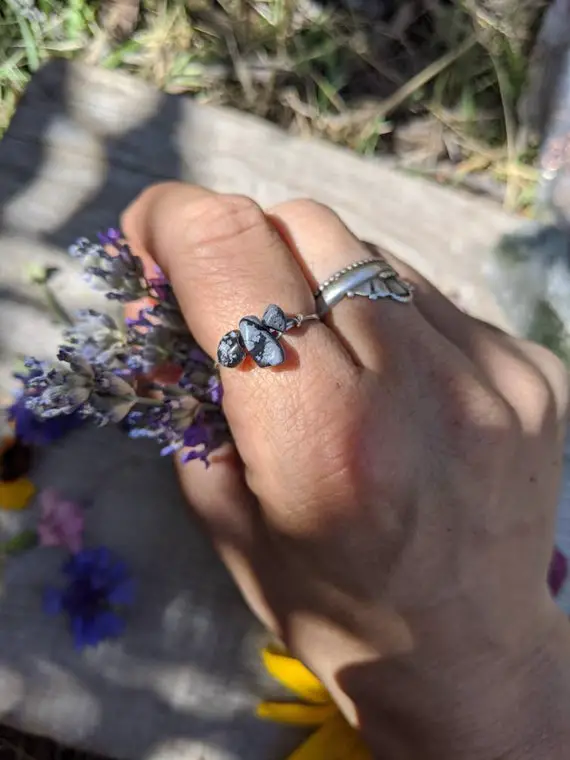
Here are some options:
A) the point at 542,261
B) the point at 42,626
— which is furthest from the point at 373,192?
the point at 42,626

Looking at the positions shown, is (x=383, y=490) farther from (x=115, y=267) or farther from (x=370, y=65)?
(x=370, y=65)

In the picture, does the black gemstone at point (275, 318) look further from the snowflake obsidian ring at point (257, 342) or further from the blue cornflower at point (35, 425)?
the blue cornflower at point (35, 425)

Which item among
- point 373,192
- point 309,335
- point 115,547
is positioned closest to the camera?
point 309,335

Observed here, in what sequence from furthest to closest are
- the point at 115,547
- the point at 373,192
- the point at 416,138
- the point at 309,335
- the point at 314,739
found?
the point at 416,138
the point at 373,192
the point at 115,547
the point at 314,739
the point at 309,335

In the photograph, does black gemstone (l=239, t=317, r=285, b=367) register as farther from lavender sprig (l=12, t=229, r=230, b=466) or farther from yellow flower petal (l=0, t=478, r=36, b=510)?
yellow flower petal (l=0, t=478, r=36, b=510)

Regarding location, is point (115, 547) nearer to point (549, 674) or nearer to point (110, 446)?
point (110, 446)

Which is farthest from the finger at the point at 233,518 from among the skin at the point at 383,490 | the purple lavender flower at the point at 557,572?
the purple lavender flower at the point at 557,572
